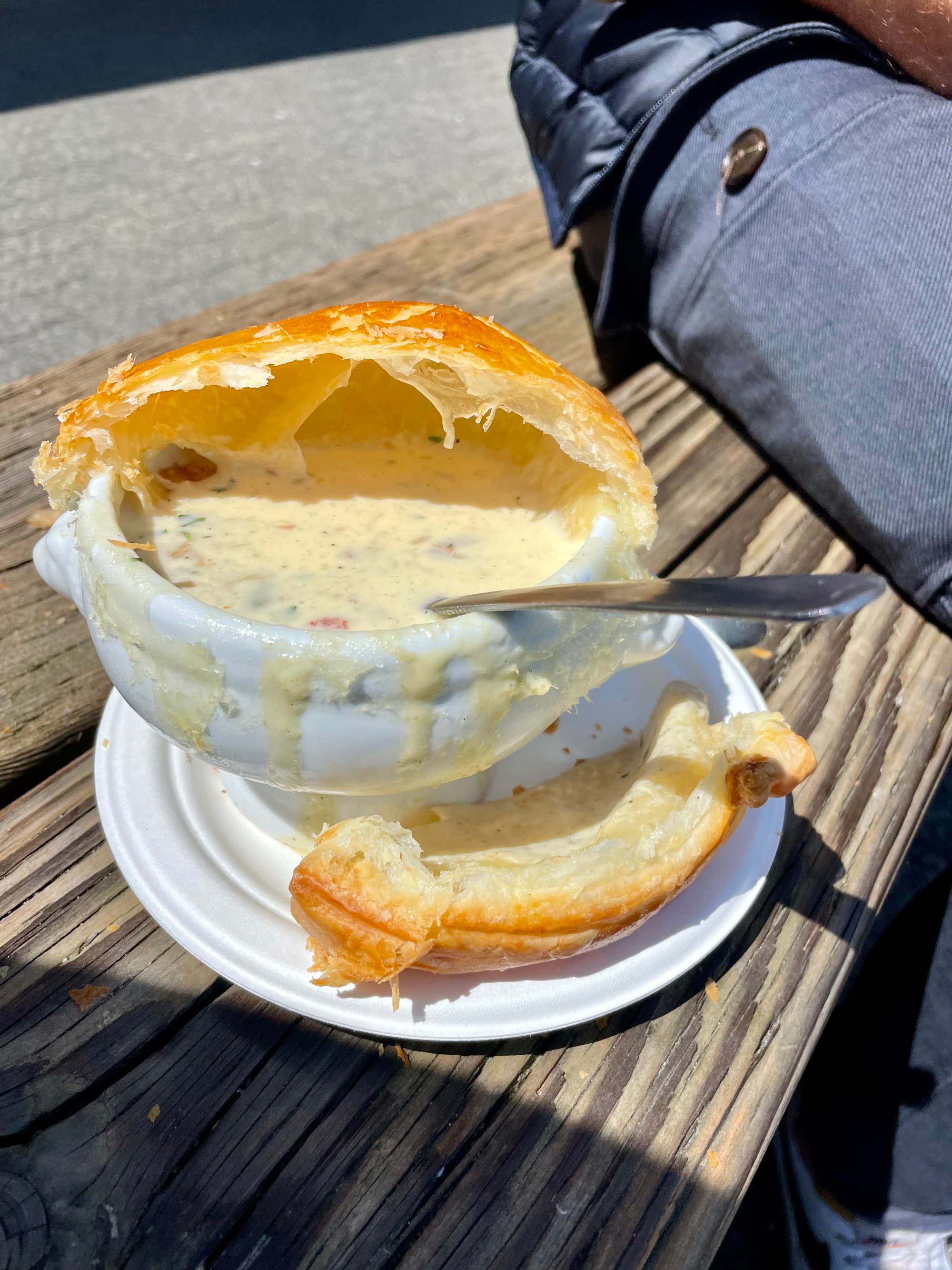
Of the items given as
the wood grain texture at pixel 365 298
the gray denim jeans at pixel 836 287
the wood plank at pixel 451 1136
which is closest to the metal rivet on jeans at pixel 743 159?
the gray denim jeans at pixel 836 287

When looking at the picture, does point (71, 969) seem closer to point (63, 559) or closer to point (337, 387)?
point (63, 559)

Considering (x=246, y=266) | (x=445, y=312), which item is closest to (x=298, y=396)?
(x=445, y=312)

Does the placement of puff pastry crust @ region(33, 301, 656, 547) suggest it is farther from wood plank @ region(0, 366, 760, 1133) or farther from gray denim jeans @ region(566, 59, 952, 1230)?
gray denim jeans @ region(566, 59, 952, 1230)

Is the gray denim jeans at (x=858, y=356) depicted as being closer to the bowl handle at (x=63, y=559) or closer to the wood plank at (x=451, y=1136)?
the wood plank at (x=451, y=1136)

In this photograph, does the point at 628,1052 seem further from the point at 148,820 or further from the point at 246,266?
the point at 246,266

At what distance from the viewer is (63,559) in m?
1.00

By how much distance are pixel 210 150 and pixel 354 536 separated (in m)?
4.28

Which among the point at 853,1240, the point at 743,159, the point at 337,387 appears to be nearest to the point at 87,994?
the point at 337,387

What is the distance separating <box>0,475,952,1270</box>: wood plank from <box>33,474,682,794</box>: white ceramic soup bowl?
297 mm

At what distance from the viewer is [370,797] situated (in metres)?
1.03

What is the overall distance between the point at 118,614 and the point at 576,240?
198 cm

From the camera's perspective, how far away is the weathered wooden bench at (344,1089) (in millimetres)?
802

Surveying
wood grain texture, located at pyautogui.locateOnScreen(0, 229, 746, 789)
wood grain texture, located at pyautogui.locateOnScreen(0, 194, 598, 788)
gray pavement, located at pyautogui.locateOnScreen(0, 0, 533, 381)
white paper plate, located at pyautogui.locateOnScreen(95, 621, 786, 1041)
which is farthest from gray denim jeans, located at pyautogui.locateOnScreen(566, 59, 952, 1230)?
gray pavement, located at pyautogui.locateOnScreen(0, 0, 533, 381)

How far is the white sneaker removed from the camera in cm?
147
